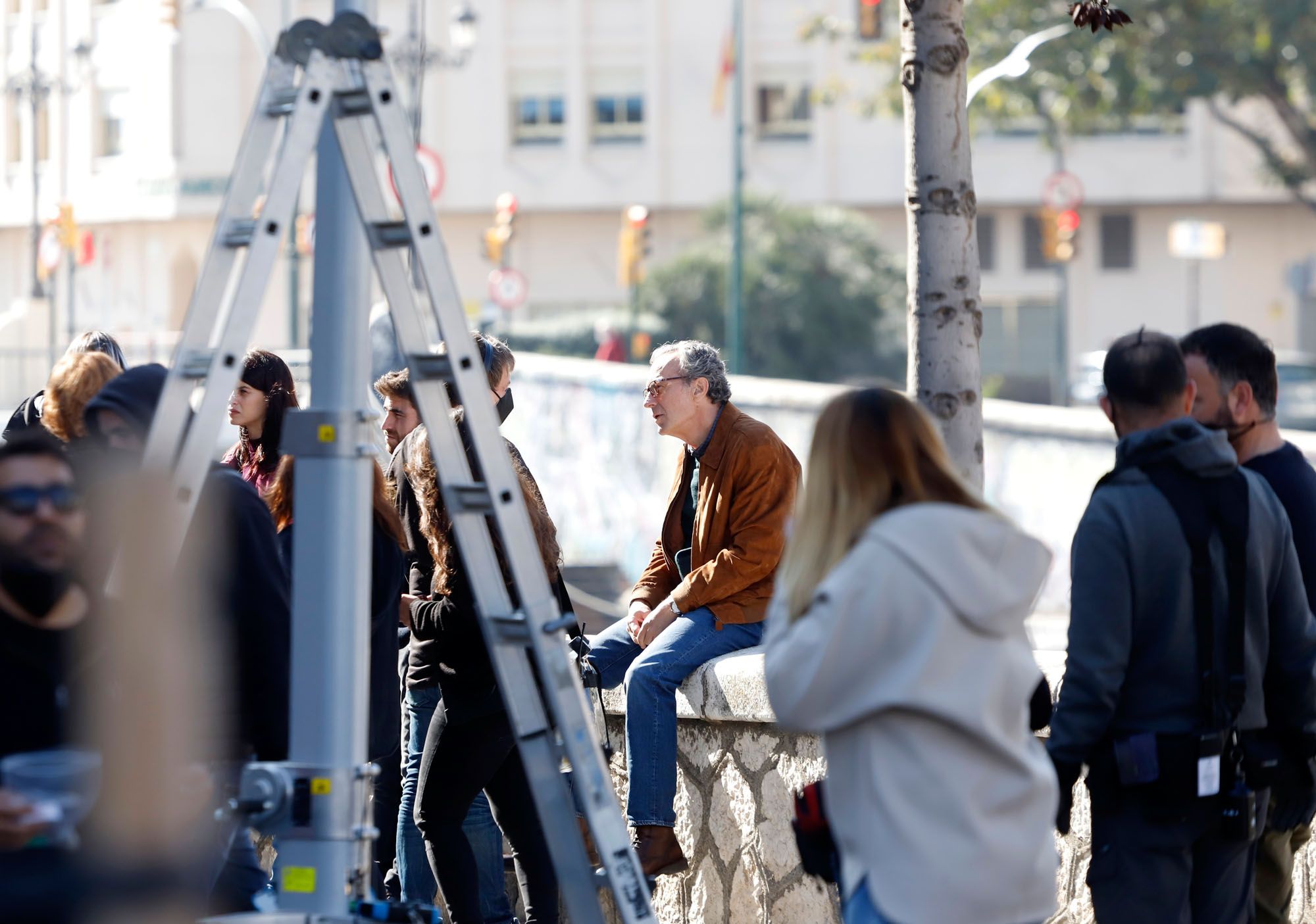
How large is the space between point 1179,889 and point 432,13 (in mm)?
50229

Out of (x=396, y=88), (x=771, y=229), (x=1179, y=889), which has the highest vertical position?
(x=771, y=229)

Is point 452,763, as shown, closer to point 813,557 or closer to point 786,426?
point 813,557

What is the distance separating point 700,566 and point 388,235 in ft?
7.53

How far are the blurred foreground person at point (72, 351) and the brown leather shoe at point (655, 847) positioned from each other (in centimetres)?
209

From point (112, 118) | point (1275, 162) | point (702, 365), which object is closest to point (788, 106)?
point (112, 118)

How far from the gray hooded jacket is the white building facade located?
45.9m

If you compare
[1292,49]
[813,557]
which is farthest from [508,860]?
[1292,49]

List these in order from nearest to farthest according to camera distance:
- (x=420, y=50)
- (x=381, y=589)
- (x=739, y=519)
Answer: (x=381, y=589), (x=739, y=519), (x=420, y=50)

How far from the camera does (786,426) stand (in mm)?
15195

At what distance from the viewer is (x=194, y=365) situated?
3164 millimetres

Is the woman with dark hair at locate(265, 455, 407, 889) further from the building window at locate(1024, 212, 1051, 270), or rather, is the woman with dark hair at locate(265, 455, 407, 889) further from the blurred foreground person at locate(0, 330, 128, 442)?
the building window at locate(1024, 212, 1051, 270)

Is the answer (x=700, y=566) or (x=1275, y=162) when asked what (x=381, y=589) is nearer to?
(x=700, y=566)

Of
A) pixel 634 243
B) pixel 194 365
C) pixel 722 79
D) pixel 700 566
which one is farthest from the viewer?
pixel 722 79

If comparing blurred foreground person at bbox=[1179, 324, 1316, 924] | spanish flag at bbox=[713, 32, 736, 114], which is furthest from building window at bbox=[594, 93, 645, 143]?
blurred foreground person at bbox=[1179, 324, 1316, 924]
